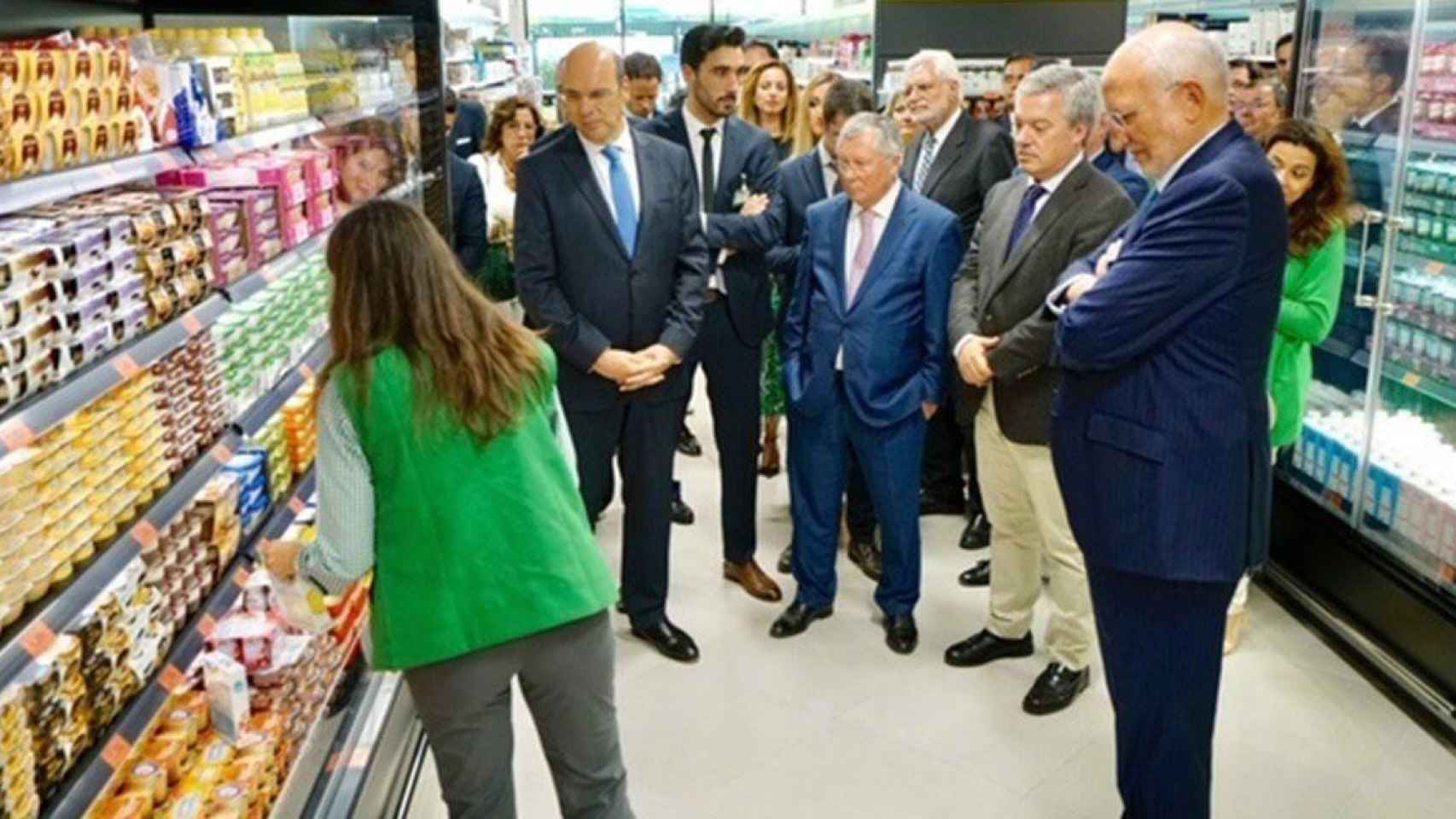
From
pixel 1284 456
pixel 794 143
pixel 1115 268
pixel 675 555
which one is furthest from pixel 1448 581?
pixel 794 143

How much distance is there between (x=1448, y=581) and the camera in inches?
148

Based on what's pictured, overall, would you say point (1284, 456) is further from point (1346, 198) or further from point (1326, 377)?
point (1346, 198)

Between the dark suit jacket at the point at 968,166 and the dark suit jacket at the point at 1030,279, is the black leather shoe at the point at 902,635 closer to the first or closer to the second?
the dark suit jacket at the point at 1030,279

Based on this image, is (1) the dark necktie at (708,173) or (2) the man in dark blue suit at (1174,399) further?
(1) the dark necktie at (708,173)

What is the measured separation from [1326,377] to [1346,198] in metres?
1.23

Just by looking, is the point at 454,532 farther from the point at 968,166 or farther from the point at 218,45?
the point at 968,166

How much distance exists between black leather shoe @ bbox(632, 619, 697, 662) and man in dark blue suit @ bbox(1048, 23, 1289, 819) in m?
1.63

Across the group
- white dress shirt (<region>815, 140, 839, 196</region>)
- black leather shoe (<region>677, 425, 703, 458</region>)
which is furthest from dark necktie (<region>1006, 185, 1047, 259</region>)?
black leather shoe (<region>677, 425, 703, 458</region>)

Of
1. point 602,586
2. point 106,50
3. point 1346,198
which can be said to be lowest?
point 602,586

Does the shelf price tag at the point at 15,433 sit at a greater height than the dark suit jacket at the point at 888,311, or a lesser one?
greater

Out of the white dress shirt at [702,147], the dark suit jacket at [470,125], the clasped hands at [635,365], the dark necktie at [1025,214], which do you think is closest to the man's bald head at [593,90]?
the clasped hands at [635,365]

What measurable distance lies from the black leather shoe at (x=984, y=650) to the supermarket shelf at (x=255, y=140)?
7.83 feet

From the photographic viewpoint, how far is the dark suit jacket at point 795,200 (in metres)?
4.35

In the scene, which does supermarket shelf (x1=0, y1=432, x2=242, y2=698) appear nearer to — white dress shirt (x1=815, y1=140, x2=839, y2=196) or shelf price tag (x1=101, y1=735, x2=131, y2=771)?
shelf price tag (x1=101, y1=735, x2=131, y2=771)
